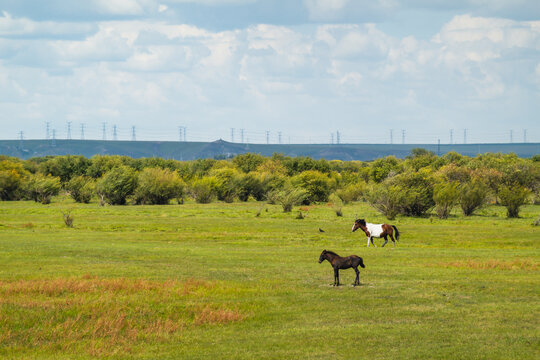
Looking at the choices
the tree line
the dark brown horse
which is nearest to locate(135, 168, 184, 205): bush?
the tree line

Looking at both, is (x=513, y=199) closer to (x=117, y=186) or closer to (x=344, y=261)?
(x=344, y=261)

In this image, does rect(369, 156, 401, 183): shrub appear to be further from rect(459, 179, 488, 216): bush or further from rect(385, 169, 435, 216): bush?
rect(459, 179, 488, 216): bush

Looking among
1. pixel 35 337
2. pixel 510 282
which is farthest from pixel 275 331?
pixel 510 282

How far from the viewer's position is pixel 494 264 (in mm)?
29672

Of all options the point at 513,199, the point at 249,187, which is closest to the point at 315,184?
the point at 249,187

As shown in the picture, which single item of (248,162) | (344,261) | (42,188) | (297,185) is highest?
(248,162)

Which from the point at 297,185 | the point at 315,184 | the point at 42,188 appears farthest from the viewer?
the point at 315,184

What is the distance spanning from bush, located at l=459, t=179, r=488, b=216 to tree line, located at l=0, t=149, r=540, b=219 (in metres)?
0.10

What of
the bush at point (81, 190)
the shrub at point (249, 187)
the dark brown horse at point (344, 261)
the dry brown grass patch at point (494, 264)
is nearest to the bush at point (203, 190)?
the shrub at point (249, 187)

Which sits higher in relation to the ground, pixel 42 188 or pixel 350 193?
pixel 42 188

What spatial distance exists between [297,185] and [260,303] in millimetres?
82652

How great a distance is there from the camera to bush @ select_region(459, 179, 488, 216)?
226 feet

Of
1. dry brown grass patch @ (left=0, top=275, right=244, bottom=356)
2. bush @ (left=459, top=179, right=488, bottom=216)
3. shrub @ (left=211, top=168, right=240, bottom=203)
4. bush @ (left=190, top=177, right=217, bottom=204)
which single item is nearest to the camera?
dry brown grass patch @ (left=0, top=275, right=244, bottom=356)

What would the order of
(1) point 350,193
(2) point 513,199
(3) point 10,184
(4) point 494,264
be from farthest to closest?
(3) point 10,184
(1) point 350,193
(2) point 513,199
(4) point 494,264
